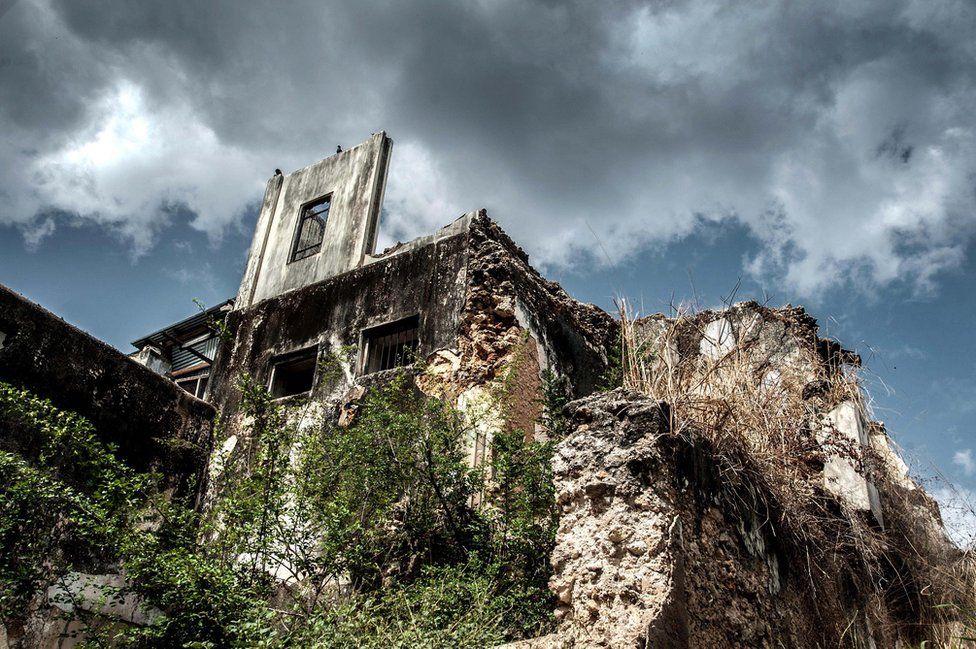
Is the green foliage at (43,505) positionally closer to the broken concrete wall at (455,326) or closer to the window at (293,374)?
the broken concrete wall at (455,326)

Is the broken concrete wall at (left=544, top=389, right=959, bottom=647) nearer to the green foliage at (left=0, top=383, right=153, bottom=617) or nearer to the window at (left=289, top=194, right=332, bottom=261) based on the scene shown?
the green foliage at (left=0, top=383, right=153, bottom=617)

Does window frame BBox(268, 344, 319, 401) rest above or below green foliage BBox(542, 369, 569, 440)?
above

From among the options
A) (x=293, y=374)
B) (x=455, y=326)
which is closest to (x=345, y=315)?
(x=293, y=374)

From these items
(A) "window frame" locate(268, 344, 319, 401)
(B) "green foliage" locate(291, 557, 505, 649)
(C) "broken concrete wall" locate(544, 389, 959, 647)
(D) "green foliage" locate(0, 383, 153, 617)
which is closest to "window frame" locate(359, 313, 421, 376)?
(A) "window frame" locate(268, 344, 319, 401)

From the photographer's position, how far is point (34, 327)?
7.54 meters

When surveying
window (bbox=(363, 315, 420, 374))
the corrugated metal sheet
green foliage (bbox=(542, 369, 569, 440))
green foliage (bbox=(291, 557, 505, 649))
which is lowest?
green foliage (bbox=(291, 557, 505, 649))

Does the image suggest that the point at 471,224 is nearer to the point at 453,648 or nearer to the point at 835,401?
the point at 835,401

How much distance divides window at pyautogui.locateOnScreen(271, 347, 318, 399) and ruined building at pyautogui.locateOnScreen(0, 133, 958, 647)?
0.10 feet

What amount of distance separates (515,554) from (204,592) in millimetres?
2176

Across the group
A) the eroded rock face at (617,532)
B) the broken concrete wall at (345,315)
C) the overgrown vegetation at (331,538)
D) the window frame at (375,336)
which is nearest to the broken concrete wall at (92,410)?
the overgrown vegetation at (331,538)

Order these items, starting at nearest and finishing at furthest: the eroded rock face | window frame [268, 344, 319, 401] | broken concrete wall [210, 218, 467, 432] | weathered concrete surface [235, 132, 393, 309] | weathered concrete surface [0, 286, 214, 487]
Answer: the eroded rock face
weathered concrete surface [0, 286, 214, 487]
broken concrete wall [210, 218, 467, 432]
window frame [268, 344, 319, 401]
weathered concrete surface [235, 132, 393, 309]

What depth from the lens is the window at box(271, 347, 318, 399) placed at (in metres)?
9.83

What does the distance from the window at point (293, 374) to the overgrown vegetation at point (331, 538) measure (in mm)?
3076

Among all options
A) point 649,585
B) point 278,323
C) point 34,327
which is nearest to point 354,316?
point 278,323
